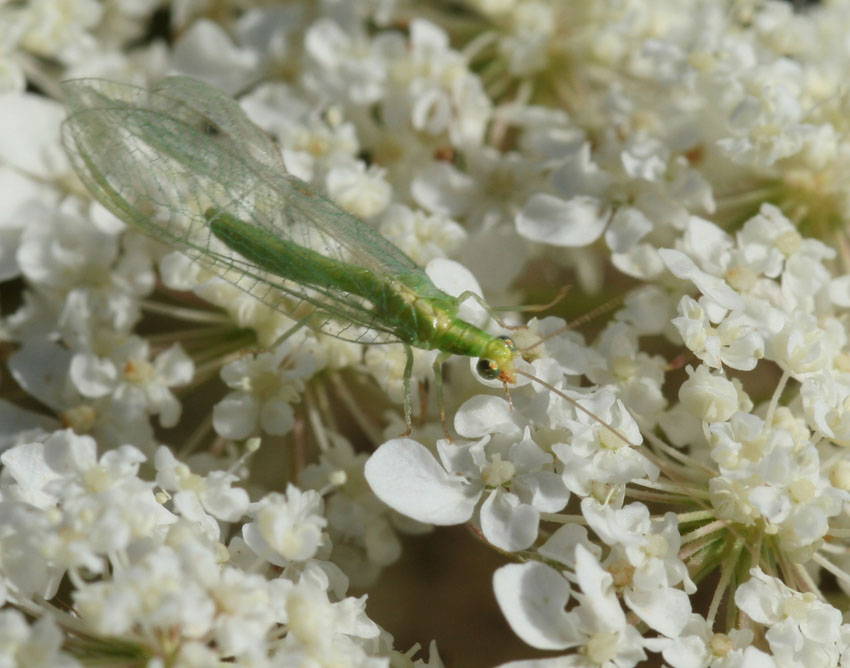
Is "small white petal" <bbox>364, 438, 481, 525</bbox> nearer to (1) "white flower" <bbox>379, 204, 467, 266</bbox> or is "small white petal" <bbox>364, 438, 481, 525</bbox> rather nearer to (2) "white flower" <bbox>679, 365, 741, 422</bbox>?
(2) "white flower" <bbox>679, 365, 741, 422</bbox>

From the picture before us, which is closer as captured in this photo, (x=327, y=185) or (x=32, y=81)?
(x=327, y=185)

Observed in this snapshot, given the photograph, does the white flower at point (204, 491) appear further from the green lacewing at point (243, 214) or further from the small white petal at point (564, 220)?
the small white petal at point (564, 220)

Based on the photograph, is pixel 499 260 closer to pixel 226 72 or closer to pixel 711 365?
pixel 711 365

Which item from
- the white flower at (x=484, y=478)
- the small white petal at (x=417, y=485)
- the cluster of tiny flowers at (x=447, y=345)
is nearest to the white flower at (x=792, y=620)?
the cluster of tiny flowers at (x=447, y=345)

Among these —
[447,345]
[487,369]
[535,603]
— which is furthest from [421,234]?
[535,603]

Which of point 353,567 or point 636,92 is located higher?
point 636,92

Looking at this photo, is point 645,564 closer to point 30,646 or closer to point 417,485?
point 417,485

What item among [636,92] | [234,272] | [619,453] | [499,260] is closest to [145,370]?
[234,272]
